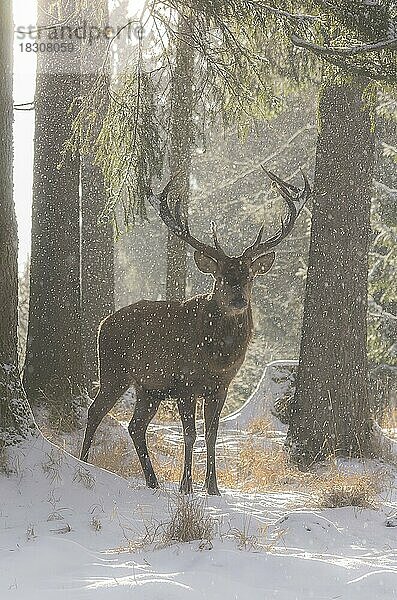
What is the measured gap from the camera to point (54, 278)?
11.3m

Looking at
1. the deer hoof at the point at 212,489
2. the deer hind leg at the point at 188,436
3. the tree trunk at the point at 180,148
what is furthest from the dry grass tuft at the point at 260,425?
the deer hoof at the point at 212,489

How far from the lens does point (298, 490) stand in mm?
8742

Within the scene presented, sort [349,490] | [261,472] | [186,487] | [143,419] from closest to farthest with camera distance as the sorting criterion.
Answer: [349,490], [186,487], [143,419], [261,472]

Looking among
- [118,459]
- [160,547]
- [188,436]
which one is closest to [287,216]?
[188,436]

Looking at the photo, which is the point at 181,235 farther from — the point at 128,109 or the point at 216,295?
the point at 128,109

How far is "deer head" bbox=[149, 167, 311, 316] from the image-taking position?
823 centimetres

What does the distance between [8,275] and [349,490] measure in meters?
3.54

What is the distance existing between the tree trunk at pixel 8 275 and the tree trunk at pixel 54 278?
10.8 feet

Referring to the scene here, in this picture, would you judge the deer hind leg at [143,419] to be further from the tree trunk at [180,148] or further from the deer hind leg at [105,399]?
the tree trunk at [180,148]

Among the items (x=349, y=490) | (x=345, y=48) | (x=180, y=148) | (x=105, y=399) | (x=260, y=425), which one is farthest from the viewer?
(x=180, y=148)

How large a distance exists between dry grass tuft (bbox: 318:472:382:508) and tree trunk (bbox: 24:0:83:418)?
3.77 m

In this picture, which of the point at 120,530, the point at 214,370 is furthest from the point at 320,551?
the point at 214,370

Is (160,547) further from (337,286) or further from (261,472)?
(337,286)

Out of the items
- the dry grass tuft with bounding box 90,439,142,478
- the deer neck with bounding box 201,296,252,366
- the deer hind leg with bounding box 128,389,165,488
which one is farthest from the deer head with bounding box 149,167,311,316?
the dry grass tuft with bounding box 90,439,142,478
